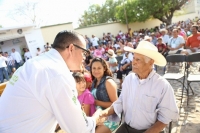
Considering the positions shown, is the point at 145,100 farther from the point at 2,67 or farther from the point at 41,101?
the point at 2,67

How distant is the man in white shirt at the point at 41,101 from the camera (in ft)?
3.89

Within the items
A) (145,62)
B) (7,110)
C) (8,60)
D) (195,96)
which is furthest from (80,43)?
(8,60)

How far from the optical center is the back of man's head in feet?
4.73

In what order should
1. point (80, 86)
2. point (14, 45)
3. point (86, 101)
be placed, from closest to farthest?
point (86, 101), point (80, 86), point (14, 45)

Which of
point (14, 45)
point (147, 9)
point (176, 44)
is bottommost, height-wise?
point (176, 44)

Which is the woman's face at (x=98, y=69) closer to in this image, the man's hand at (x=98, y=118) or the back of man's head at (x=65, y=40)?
the man's hand at (x=98, y=118)

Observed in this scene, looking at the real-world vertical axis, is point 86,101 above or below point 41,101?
below

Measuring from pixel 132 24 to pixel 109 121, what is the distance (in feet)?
84.2

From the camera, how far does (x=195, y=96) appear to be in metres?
4.62

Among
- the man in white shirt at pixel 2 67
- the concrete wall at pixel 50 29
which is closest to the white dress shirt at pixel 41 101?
the man in white shirt at pixel 2 67

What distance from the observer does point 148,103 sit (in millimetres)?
2145

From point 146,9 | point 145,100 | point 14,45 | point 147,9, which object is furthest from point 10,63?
point 147,9

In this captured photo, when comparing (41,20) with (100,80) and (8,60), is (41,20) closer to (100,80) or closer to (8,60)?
(8,60)

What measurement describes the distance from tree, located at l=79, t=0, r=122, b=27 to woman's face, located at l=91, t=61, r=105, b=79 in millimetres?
41065
